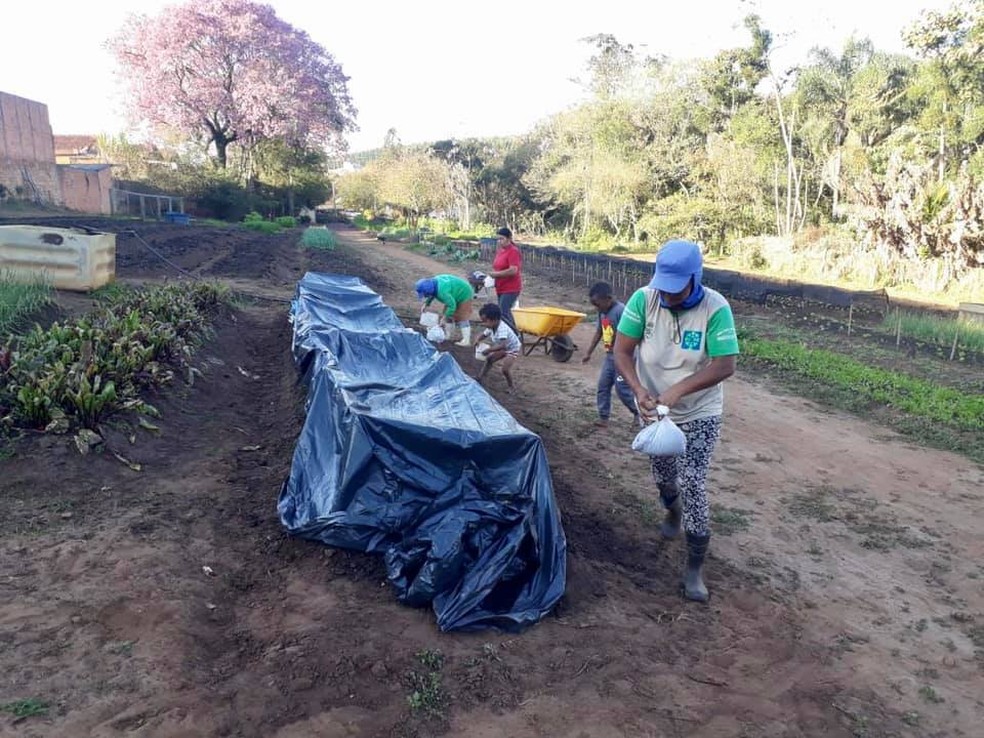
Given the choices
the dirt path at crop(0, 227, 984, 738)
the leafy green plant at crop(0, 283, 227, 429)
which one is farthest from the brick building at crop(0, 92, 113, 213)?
the dirt path at crop(0, 227, 984, 738)

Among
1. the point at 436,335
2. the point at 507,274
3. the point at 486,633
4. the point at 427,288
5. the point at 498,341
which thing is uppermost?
the point at 507,274

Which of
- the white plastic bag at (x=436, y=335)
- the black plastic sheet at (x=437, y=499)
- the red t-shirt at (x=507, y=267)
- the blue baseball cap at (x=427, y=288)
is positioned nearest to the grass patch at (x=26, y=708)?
the black plastic sheet at (x=437, y=499)

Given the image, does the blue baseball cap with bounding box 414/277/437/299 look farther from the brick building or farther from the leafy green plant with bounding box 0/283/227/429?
the brick building

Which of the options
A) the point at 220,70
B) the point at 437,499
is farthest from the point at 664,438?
the point at 220,70

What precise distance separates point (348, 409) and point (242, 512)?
0.94 meters

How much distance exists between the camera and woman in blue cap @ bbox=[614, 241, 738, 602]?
324cm

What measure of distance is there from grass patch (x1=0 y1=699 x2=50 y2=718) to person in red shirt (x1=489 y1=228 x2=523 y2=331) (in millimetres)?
6529

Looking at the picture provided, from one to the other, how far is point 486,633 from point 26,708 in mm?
1663

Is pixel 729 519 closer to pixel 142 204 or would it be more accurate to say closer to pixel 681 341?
pixel 681 341

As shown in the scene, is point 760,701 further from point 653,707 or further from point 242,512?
point 242,512

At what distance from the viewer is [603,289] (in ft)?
19.9

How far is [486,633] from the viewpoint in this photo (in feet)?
9.90

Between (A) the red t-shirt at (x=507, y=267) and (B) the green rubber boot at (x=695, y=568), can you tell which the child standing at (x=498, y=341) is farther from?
(B) the green rubber boot at (x=695, y=568)

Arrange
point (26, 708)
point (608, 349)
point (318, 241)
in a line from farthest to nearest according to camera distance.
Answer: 1. point (318, 241)
2. point (608, 349)
3. point (26, 708)
